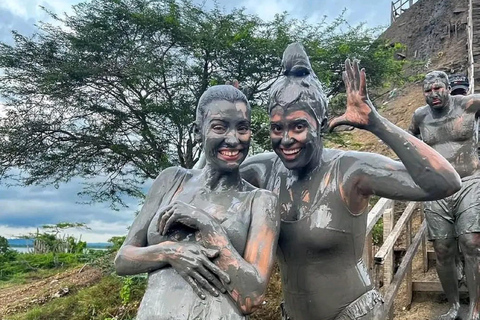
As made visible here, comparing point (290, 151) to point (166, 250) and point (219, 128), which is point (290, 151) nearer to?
point (219, 128)

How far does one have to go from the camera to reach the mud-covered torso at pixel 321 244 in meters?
1.96

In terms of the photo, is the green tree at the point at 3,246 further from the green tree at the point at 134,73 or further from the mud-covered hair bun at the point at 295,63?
the mud-covered hair bun at the point at 295,63

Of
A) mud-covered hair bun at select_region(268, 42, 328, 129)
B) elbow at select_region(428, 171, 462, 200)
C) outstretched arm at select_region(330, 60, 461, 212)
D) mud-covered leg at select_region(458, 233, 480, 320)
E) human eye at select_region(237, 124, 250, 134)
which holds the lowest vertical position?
mud-covered leg at select_region(458, 233, 480, 320)

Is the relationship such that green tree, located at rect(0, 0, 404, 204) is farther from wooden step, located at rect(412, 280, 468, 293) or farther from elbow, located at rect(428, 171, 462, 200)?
elbow, located at rect(428, 171, 462, 200)

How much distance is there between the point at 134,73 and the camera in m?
10.4

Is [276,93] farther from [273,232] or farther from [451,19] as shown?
[451,19]

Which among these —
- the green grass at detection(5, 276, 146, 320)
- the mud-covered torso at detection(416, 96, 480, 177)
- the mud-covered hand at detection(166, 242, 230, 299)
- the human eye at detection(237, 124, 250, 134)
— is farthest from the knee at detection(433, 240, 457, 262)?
the green grass at detection(5, 276, 146, 320)

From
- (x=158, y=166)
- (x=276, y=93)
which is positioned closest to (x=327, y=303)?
(x=276, y=93)

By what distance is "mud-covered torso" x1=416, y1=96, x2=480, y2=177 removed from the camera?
4555 mm

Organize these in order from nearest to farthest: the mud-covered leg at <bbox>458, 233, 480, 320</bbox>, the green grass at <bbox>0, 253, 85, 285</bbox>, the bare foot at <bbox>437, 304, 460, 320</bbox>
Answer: the mud-covered leg at <bbox>458, 233, 480, 320</bbox>
the bare foot at <bbox>437, 304, 460, 320</bbox>
the green grass at <bbox>0, 253, 85, 285</bbox>

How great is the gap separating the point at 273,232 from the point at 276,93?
0.57 m

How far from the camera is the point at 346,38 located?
1105cm

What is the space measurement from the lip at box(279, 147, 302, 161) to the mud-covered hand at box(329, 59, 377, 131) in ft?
0.64

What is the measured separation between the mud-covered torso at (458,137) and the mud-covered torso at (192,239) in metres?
3.28
